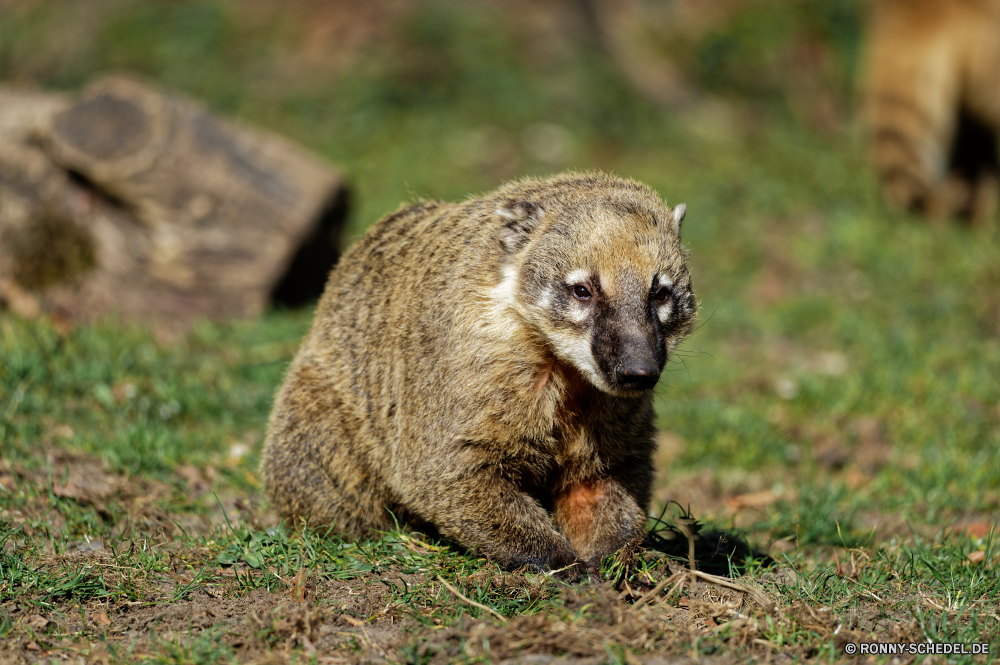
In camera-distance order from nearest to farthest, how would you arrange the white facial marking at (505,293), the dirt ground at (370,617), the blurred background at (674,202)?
the dirt ground at (370,617)
the white facial marking at (505,293)
the blurred background at (674,202)

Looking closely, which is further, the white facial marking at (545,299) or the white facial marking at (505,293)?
the white facial marking at (505,293)

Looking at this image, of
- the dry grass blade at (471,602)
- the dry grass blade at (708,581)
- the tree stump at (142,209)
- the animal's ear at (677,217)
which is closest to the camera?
the dry grass blade at (471,602)

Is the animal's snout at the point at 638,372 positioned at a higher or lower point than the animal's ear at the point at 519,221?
lower

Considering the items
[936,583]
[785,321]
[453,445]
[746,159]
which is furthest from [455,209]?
[746,159]

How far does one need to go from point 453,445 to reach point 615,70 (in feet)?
32.5

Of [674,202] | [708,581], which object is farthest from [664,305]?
[674,202]

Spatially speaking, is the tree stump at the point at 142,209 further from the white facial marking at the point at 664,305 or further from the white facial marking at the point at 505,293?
the white facial marking at the point at 664,305

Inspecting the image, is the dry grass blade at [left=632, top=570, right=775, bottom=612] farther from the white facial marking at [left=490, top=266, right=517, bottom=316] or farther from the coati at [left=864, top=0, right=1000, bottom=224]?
the coati at [left=864, top=0, right=1000, bottom=224]

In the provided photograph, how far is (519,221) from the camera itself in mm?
3965

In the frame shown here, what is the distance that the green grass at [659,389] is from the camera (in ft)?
11.8

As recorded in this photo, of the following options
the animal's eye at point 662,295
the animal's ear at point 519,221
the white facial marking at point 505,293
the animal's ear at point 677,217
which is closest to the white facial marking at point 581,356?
the white facial marking at point 505,293

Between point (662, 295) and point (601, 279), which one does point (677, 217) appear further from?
point (601, 279)

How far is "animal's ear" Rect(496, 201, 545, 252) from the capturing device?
3947 mm

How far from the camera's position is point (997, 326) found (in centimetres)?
794
